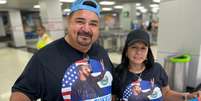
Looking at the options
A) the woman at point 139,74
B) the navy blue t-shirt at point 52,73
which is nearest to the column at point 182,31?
the woman at point 139,74

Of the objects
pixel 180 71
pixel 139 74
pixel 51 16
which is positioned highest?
pixel 51 16

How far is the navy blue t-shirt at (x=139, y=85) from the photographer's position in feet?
4.33

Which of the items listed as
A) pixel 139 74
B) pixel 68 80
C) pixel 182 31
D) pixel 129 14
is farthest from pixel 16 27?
pixel 68 80

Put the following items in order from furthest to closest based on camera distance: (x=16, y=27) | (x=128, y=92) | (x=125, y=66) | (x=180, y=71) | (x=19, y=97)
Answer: (x=16, y=27)
(x=180, y=71)
(x=125, y=66)
(x=128, y=92)
(x=19, y=97)

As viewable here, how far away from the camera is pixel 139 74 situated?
1390mm

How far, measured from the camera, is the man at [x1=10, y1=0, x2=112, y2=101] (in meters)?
0.97

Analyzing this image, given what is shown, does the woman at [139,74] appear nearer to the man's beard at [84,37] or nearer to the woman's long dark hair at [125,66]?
the woman's long dark hair at [125,66]

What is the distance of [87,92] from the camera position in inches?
41.2

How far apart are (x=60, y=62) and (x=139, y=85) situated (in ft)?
2.03

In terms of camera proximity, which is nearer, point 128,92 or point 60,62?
point 60,62

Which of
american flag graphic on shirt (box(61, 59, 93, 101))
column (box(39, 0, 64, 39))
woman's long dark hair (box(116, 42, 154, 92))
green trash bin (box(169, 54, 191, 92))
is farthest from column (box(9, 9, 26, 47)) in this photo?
american flag graphic on shirt (box(61, 59, 93, 101))

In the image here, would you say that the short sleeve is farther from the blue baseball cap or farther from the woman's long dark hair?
the woman's long dark hair

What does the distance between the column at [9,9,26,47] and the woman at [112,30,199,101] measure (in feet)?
39.4

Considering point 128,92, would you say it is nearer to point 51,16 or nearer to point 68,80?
point 68,80
